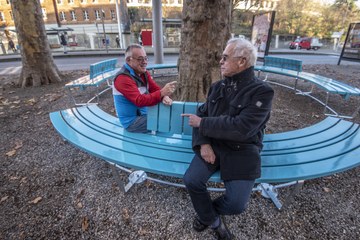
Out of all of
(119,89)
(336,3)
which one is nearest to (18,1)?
(119,89)

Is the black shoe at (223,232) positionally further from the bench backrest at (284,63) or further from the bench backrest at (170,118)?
the bench backrest at (284,63)

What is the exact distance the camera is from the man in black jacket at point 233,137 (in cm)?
165

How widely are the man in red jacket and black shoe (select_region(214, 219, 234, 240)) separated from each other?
1316 mm

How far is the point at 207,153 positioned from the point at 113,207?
4.03 feet

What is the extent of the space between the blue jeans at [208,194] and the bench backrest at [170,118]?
63 centimetres

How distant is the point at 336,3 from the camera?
38594mm

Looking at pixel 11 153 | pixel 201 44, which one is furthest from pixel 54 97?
pixel 201 44

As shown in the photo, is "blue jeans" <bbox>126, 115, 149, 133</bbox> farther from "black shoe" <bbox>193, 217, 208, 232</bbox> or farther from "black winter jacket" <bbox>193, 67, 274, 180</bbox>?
"black shoe" <bbox>193, 217, 208, 232</bbox>

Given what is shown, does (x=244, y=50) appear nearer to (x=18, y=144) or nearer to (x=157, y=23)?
(x=18, y=144)

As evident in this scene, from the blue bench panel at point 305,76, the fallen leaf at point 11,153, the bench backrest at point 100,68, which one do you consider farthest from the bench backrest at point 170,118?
the blue bench panel at point 305,76

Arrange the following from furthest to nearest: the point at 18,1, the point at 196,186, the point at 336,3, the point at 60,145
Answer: the point at 336,3, the point at 18,1, the point at 60,145, the point at 196,186

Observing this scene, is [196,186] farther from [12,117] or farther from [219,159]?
[12,117]

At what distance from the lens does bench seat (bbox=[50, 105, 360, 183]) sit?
1.86 meters

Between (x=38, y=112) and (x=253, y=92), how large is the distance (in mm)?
4938
